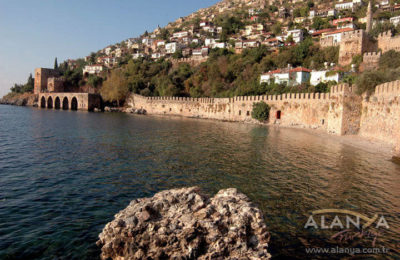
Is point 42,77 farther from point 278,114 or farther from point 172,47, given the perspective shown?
point 278,114

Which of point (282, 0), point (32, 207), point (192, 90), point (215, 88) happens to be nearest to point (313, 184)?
point (32, 207)

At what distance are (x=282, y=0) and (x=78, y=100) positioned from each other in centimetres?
9446

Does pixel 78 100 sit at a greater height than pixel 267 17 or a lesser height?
lesser

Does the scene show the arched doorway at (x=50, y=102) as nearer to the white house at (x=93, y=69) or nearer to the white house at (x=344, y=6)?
the white house at (x=93, y=69)

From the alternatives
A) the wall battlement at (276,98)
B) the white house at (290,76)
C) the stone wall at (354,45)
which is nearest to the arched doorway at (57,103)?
the wall battlement at (276,98)

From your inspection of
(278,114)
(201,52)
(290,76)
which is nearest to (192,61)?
(201,52)

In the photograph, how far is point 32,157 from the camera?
12.4 meters

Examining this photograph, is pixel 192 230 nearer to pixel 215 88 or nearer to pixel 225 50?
pixel 215 88

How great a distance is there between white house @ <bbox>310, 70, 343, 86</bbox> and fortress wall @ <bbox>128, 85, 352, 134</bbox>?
23.0 ft

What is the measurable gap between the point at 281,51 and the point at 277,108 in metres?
22.0

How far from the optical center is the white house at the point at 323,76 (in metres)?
33.6

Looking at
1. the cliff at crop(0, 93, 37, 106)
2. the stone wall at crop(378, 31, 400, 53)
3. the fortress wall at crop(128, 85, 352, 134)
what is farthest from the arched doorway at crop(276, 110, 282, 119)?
the cliff at crop(0, 93, 37, 106)

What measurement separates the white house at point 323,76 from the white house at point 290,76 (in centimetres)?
122

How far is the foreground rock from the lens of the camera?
4.34 m
